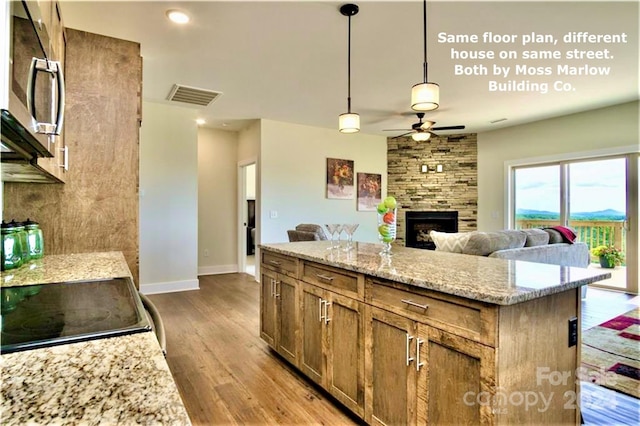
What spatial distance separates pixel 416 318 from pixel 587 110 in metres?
5.63

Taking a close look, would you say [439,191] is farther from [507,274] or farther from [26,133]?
[26,133]

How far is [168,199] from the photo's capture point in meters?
4.95

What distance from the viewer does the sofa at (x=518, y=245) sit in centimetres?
322

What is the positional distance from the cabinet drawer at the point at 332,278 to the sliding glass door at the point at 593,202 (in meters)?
5.31

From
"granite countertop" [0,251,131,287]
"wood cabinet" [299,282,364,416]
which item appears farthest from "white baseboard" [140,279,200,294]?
"wood cabinet" [299,282,364,416]

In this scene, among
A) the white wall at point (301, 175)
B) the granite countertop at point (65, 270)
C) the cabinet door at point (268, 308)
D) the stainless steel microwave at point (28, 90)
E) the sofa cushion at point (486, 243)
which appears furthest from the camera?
the white wall at point (301, 175)

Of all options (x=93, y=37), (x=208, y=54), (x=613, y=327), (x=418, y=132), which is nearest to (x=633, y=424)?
(x=613, y=327)

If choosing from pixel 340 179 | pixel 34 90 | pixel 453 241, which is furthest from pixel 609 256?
pixel 34 90

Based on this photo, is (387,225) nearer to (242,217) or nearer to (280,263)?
(280,263)

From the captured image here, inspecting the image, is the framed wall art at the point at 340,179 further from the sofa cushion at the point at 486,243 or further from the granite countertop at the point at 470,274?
the granite countertop at the point at 470,274

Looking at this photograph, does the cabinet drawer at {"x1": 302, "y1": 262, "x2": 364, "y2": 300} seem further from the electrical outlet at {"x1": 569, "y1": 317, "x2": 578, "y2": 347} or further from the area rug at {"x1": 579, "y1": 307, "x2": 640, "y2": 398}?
the area rug at {"x1": 579, "y1": 307, "x2": 640, "y2": 398}

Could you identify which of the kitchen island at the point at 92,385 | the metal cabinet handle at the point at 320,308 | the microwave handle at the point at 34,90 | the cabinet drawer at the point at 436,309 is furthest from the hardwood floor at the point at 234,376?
the microwave handle at the point at 34,90

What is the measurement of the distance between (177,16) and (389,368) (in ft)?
9.39

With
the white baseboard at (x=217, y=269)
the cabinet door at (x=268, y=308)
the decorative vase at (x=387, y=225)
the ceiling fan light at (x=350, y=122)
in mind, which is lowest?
the white baseboard at (x=217, y=269)
